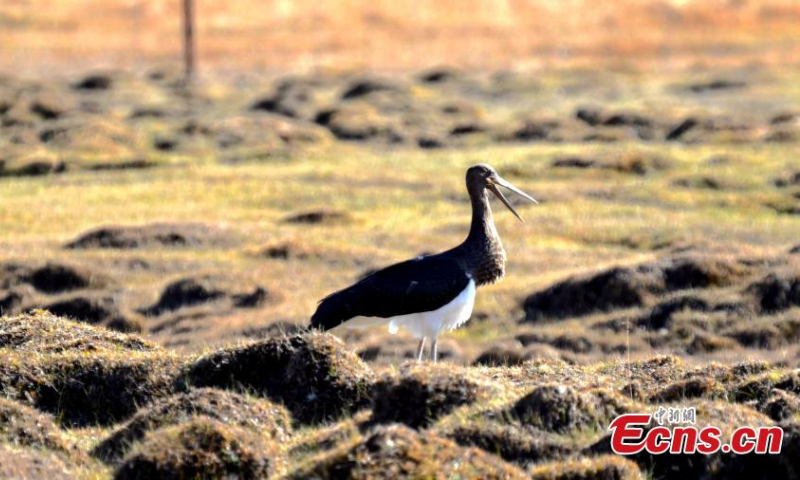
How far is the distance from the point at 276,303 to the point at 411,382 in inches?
576

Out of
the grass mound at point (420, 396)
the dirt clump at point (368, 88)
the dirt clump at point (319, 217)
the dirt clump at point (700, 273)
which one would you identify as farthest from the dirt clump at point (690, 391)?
the dirt clump at point (368, 88)

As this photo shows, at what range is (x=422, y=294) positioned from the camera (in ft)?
43.9

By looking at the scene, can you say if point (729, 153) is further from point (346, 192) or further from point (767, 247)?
point (767, 247)

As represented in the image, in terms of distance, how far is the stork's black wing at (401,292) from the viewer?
13398 millimetres

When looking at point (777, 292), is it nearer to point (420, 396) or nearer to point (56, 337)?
point (56, 337)

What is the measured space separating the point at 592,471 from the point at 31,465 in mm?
3425

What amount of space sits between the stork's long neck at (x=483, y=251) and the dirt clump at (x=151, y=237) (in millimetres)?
16230

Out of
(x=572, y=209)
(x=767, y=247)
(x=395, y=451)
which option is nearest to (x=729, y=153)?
(x=572, y=209)

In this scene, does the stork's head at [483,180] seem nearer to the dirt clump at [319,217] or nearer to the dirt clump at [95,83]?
the dirt clump at [319,217]

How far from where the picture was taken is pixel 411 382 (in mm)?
9953

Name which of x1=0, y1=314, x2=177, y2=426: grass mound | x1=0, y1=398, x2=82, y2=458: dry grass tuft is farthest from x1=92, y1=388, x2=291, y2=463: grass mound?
x1=0, y1=314, x2=177, y2=426: grass mound

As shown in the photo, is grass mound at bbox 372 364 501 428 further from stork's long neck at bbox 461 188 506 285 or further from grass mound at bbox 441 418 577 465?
stork's long neck at bbox 461 188 506 285

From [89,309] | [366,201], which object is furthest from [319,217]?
[89,309]

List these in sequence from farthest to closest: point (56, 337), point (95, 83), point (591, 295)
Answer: point (95, 83)
point (591, 295)
point (56, 337)
